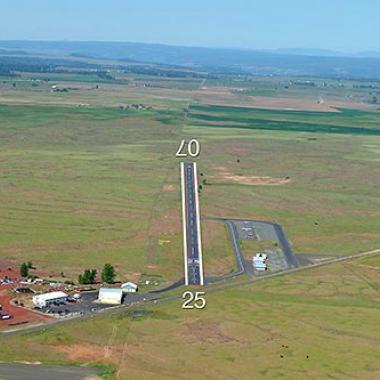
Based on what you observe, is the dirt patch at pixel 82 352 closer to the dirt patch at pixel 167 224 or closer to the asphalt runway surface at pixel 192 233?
the asphalt runway surface at pixel 192 233

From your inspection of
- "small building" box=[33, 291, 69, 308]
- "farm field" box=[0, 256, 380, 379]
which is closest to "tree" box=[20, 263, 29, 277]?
"small building" box=[33, 291, 69, 308]

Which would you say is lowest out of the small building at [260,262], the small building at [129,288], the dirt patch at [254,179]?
the small building at [129,288]

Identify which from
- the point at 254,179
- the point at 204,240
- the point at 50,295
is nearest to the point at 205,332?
the point at 50,295

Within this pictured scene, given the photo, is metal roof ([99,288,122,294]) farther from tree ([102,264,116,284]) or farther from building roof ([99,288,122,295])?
tree ([102,264,116,284])

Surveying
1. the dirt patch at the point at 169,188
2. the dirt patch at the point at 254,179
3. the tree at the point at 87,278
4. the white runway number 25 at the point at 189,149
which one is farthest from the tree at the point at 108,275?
the white runway number 25 at the point at 189,149

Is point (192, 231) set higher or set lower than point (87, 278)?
higher

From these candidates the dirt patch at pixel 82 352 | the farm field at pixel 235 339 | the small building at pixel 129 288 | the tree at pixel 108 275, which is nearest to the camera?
the farm field at pixel 235 339

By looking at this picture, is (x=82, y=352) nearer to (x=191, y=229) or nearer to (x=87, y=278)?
(x=87, y=278)
